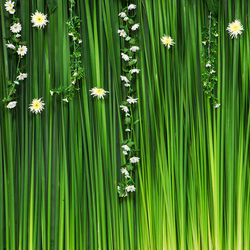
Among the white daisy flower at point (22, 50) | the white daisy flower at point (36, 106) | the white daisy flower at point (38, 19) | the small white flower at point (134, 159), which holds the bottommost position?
the small white flower at point (134, 159)

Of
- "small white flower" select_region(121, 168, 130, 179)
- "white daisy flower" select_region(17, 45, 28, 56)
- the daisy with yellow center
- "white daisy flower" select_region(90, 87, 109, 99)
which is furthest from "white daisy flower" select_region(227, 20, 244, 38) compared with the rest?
"white daisy flower" select_region(17, 45, 28, 56)

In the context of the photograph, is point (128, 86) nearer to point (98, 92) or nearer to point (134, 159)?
point (98, 92)

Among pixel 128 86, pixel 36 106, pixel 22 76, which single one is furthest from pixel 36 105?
pixel 128 86

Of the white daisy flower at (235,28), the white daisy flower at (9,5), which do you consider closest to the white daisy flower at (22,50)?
the white daisy flower at (9,5)

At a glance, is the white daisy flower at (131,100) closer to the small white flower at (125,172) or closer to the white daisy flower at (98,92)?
the white daisy flower at (98,92)

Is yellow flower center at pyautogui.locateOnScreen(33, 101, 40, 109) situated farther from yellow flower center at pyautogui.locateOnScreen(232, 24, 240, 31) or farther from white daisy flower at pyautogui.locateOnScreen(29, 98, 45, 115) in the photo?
yellow flower center at pyautogui.locateOnScreen(232, 24, 240, 31)

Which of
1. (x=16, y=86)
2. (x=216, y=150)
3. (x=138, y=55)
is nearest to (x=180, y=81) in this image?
(x=138, y=55)
